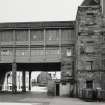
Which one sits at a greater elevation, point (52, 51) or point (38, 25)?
point (38, 25)

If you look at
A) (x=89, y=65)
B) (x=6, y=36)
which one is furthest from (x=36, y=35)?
(x=89, y=65)

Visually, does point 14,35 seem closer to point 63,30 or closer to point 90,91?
point 63,30

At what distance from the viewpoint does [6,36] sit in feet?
150

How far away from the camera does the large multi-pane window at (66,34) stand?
4450 cm

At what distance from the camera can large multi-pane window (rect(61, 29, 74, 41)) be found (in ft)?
146

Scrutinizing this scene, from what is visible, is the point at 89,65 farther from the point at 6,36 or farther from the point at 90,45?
the point at 6,36

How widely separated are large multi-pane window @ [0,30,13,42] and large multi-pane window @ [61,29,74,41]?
324 inches

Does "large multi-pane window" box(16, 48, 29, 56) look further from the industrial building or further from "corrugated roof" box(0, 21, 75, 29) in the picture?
"corrugated roof" box(0, 21, 75, 29)

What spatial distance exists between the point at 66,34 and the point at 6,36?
9.52 metres

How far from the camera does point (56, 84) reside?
44.0 metres

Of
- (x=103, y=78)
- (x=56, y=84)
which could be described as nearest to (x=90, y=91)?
(x=103, y=78)

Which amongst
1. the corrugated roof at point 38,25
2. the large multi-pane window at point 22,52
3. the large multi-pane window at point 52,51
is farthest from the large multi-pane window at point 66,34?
the large multi-pane window at point 22,52

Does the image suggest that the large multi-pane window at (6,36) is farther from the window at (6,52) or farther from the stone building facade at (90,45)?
the stone building facade at (90,45)

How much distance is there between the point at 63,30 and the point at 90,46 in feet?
22.6
